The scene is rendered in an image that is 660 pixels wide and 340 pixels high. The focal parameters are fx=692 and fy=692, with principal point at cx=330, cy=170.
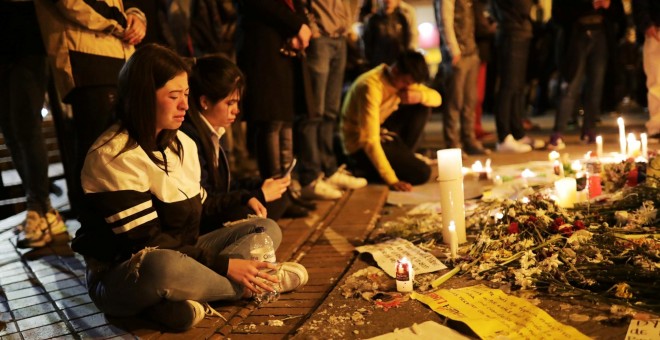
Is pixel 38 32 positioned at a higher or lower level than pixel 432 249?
higher

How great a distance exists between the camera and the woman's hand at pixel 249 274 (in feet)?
8.45

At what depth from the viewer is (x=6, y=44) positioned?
3.83 m

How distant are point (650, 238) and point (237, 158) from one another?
4323mm

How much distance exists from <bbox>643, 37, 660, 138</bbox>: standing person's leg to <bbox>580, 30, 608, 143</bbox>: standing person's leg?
1.33 ft

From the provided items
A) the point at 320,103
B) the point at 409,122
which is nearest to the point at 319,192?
the point at 320,103

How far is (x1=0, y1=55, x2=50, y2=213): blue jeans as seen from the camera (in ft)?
12.8

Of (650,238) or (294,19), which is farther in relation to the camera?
(294,19)

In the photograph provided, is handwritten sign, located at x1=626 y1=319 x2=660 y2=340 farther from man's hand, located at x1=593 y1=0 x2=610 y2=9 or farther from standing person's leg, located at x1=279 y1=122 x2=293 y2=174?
man's hand, located at x1=593 y1=0 x2=610 y2=9

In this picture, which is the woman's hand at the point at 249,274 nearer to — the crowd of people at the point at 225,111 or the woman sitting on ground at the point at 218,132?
the crowd of people at the point at 225,111

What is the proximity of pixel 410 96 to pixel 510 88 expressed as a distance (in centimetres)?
147

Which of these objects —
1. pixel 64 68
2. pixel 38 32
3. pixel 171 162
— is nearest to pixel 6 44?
pixel 38 32

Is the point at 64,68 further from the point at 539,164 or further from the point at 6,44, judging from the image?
the point at 539,164

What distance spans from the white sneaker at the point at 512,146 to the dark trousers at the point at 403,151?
108cm

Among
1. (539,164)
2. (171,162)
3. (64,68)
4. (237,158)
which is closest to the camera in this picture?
(171,162)
